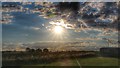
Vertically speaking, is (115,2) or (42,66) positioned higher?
(115,2)

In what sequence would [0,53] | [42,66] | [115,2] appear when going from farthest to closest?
1. [0,53]
2. [42,66]
3. [115,2]

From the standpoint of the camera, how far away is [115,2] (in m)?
14.4

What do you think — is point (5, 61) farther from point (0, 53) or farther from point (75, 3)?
point (75, 3)

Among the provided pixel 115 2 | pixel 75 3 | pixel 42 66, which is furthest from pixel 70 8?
pixel 42 66

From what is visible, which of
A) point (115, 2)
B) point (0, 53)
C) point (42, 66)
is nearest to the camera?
point (115, 2)

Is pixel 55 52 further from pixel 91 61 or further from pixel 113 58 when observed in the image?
pixel 113 58

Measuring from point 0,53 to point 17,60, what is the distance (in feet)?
4.97

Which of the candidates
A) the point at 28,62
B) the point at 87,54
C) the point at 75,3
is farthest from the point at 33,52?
the point at 75,3

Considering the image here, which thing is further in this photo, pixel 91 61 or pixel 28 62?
pixel 91 61

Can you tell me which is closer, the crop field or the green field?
the crop field

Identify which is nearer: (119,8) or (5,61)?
(119,8)

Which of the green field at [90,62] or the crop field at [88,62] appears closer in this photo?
the crop field at [88,62]

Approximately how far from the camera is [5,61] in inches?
664

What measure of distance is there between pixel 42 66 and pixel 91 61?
12.2 feet
